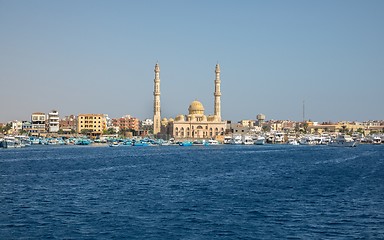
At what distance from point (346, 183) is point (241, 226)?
15269 mm

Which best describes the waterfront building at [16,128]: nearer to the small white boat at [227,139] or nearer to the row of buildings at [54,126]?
the row of buildings at [54,126]

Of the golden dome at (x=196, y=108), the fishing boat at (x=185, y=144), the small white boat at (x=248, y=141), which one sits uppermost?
the golden dome at (x=196, y=108)

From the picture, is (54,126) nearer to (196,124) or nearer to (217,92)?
(196,124)

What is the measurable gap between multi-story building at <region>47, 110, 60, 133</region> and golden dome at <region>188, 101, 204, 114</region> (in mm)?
29764

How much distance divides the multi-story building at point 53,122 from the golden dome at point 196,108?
97.7 ft

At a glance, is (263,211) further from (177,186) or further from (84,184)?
(84,184)

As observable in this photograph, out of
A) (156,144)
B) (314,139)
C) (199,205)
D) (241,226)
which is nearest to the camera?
(241,226)

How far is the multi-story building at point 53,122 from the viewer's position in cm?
13300

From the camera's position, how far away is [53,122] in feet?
442

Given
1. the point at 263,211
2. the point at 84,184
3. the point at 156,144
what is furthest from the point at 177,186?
the point at 156,144

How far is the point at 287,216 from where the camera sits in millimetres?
22141

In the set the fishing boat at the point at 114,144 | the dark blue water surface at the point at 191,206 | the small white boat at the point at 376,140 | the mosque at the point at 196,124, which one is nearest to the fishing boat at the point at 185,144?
the mosque at the point at 196,124

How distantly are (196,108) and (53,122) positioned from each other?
107 feet

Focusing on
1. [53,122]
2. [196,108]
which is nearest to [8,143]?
A: [53,122]
